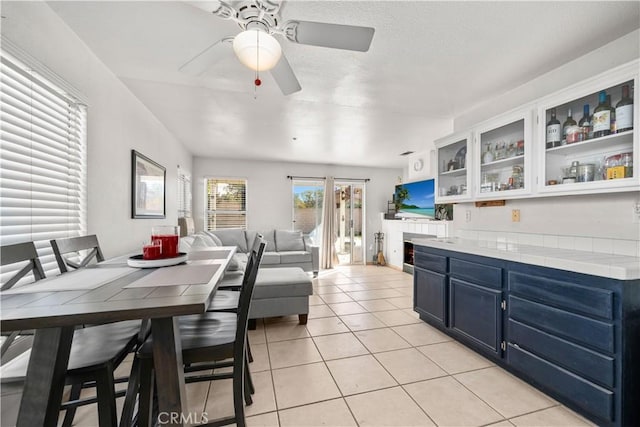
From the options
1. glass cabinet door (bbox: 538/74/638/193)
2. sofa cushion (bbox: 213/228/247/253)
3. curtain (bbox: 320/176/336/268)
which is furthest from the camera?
curtain (bbox: 320/176/336/268)

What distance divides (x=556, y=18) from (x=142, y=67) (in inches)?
117

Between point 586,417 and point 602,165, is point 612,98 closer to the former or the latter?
point 602,165

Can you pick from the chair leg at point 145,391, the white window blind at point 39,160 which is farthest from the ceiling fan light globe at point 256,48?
the chair leg at point 145,391

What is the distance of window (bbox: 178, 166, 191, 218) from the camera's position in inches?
183

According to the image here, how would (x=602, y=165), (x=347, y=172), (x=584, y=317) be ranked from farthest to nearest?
(x=347, y=172) → (x=602, y=165) → (x=584, y=317)

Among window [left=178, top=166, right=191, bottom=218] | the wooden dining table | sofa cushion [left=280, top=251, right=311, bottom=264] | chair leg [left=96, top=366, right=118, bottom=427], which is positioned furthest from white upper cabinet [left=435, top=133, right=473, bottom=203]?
window [left=178, top=166, right=191, bottom=218]

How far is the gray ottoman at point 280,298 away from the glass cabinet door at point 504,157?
2.08 m

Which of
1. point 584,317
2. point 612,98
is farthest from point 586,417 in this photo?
point 612,98

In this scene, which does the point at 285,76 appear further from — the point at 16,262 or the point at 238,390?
the point at 238,390

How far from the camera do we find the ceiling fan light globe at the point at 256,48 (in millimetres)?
1348

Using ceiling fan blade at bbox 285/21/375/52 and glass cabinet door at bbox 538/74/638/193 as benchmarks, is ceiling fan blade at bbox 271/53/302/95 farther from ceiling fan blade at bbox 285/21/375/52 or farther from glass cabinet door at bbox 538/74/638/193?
glass cabinet door at bbox 538/74/638/193

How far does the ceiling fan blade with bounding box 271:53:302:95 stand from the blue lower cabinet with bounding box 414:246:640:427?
6.44ft

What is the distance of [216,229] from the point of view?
5.82 metres

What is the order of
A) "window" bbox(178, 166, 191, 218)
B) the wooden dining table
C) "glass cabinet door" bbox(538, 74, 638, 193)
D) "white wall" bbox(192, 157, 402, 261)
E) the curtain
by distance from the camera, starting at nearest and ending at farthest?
the wooden dining table < "glass cabinet door" bbox(538, 74, 638, 193) < "window" bbox(178, 166, 191, 218) < "white wall" bbox(192, 157, 402, 261) < the curtain
